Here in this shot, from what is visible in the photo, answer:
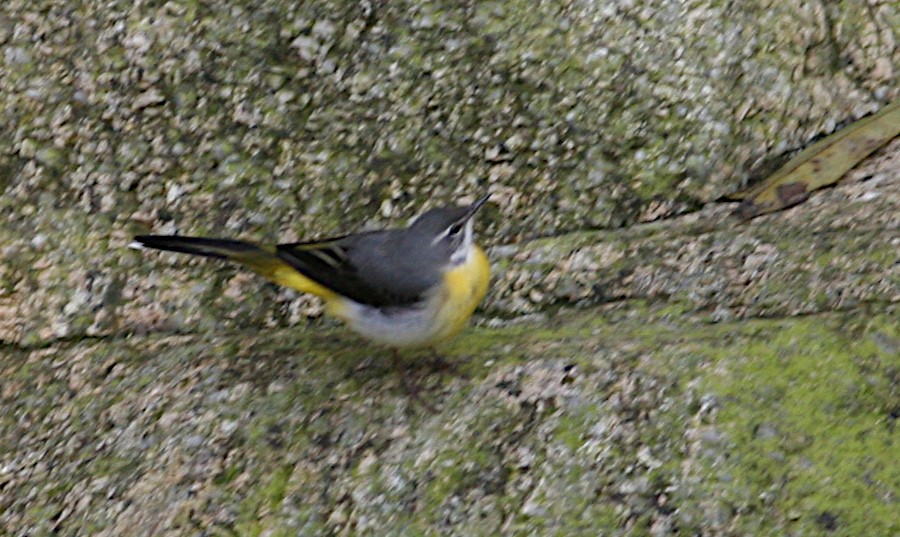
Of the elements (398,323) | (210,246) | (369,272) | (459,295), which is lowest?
(210,246)

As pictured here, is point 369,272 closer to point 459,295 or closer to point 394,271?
point 394,271

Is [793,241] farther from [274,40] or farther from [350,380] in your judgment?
[274,40]

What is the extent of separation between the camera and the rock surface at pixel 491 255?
4.32m

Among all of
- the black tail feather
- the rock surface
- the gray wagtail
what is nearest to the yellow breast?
the gray wagtail

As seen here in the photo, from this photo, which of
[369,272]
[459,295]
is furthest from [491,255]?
[369,272]

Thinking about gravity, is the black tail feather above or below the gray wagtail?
below

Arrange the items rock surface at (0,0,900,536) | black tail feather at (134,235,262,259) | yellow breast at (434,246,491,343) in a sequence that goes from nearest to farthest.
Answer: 1. rock surface at (0,0,900,536)
2. yellow breast at (434,246,491,343)
3. black tail feather at (134,235,262,259)

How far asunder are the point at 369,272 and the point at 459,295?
0.40 meters

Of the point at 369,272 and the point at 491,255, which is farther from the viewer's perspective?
the point at 491,255

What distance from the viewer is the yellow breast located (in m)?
4.92

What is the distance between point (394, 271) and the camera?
4980 millimetres

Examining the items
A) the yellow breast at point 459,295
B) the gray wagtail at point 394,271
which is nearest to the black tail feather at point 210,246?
the gray wagtail at point 394,271

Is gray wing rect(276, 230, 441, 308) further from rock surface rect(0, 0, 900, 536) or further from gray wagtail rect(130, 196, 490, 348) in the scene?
rock surface rect(0, 0, 900, 536)

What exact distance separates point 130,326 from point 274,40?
1612 mm
